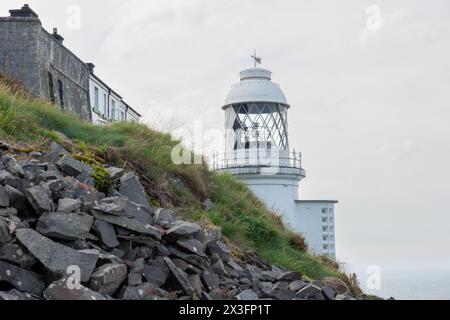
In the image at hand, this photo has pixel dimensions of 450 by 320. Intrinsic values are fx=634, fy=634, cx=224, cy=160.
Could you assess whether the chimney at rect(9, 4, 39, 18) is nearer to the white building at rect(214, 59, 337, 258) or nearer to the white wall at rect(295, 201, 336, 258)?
the white building at rect(214, 59, 337, 258)

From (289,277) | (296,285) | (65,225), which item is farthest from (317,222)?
(65,225)

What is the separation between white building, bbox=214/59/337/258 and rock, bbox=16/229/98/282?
18253 millimetres

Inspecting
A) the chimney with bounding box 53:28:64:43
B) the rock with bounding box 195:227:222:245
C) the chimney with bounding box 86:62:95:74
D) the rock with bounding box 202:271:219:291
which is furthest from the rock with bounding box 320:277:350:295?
the chimney with bounding box 86:62:95:74

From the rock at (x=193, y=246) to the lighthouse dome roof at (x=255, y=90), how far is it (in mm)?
17439

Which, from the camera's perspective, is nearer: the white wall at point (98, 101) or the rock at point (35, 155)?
the rock at point (35, 155)

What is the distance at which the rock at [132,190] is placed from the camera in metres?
9.51

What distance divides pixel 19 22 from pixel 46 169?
16.1m

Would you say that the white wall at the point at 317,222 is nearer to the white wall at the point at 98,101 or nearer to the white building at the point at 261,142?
the white building at the point at 261,142

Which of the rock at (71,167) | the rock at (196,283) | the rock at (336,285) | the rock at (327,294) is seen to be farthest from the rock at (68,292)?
the rock at (336,285)

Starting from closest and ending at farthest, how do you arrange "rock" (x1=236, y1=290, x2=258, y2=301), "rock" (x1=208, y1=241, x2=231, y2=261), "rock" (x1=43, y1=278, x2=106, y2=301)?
"rock" (x1=43, y1=278, x2=106, y2=301) < "rock" (x1=236, y1=290, x2=258, y2=301) < "rock" (x1=208, y1=241, x2=231, y2=261)

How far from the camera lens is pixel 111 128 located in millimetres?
13586

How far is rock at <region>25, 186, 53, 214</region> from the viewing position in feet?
24.7

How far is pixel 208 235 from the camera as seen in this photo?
8.95 metres
